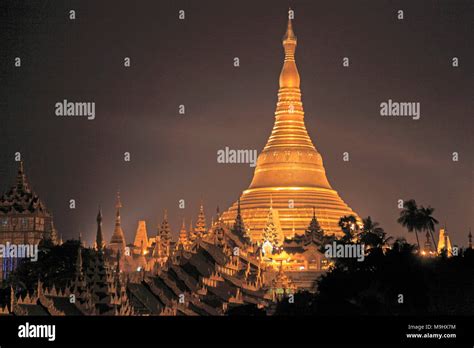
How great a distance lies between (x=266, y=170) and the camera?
406ft

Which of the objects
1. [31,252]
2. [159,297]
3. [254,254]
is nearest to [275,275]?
[254,254]

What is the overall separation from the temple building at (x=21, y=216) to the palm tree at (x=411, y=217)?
3033 centimetres

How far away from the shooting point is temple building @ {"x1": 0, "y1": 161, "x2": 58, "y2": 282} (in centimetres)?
11956

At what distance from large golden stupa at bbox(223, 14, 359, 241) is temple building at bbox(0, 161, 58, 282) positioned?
1231 centimetres

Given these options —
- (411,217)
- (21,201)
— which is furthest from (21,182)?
(411,217)

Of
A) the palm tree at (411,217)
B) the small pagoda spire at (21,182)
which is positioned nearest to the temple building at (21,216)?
the small pagoda spire at (21,182)

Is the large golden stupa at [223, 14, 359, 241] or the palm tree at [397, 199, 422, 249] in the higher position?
the large golden stupa at [223, 14, 359, 241]

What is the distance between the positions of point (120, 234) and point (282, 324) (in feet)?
236

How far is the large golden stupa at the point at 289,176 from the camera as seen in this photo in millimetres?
120500

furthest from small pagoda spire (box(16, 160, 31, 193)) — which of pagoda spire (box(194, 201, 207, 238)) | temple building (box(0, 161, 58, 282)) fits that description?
pagoda spire (box(194, 201, 207, 238))

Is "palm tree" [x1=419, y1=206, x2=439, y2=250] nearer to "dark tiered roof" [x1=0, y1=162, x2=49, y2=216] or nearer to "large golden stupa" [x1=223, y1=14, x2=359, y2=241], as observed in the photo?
"large golden stupa" [x1=223, y1=14, x2=359, y2=241]

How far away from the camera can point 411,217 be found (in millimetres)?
95625

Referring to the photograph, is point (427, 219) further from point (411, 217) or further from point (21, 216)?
point (21, 216)

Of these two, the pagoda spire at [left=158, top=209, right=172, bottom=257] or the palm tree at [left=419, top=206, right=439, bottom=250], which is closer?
the palm tree at [left=419, top=206, right=439, bottom=250]
